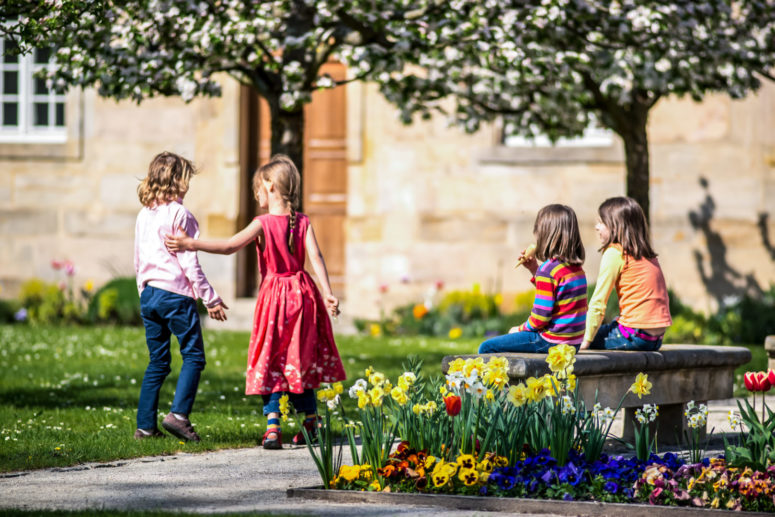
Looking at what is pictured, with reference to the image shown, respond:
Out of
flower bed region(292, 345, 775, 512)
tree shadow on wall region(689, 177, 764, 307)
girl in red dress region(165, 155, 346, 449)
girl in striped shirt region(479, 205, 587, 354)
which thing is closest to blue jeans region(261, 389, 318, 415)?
girl in red dress region(165, 155, 346, 449)

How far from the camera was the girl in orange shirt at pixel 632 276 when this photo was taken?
6.71 meters

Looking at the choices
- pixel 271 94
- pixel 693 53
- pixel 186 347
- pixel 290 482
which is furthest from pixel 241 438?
pixel 693 53

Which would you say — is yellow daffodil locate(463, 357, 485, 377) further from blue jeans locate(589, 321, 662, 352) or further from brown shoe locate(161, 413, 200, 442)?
brown shoe locate(161, 413, 200, 442)

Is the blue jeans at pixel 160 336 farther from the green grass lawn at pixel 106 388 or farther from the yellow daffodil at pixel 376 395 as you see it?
the yellow daffodil at pixel 376 395

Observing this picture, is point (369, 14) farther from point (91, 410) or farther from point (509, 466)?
point (509, 466)

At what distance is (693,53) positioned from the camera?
1023 cm

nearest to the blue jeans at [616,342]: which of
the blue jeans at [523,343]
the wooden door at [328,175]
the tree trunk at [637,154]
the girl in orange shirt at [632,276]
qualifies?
the girl in orange shirt at [632,276]

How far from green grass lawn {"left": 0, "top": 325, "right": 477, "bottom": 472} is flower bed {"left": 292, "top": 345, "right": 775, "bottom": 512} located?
1.67 meters

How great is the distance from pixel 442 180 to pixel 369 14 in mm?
7142

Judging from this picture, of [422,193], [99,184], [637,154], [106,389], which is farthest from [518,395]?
[99,184]

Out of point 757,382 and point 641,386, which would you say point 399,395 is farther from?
point 757,382

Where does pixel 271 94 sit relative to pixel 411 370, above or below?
above

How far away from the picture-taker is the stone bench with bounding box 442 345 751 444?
606cm

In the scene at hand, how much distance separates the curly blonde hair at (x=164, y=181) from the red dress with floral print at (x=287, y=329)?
57cm
